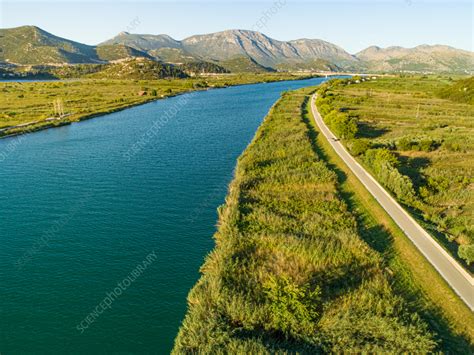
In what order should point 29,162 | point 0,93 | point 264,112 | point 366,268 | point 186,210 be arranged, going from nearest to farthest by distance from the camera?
point 366,268 < point 186,210 < point 29,162 < point 264,112 < point 0,93

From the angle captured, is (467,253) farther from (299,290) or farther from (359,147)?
(359,147)

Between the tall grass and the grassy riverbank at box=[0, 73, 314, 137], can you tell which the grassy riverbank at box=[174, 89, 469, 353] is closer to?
the tall grass

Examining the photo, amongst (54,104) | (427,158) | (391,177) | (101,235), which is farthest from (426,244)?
(54,104)

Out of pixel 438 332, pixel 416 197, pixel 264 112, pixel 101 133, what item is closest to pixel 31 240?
pixel 438 332

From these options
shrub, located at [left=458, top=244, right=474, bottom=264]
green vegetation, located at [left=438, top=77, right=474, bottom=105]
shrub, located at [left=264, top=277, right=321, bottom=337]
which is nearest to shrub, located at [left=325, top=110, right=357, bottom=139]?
shrub, located at [left=458, top=244, right=474, bottom=264]

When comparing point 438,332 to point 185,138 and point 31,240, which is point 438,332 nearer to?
point 31,240

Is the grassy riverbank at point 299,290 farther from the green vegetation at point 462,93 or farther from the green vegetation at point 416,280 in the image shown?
the green vegetation at point 462,93
